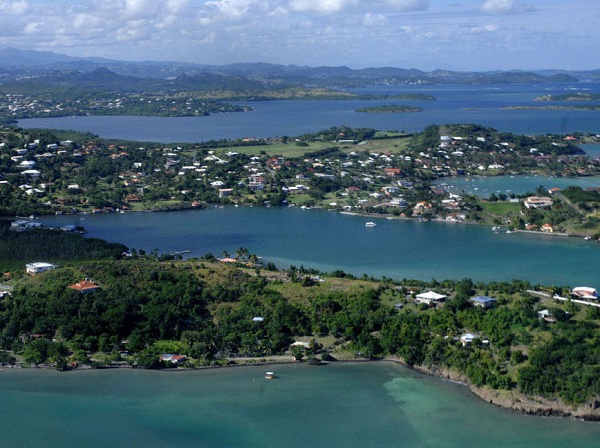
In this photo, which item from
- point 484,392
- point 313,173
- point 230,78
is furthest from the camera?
point 230,78

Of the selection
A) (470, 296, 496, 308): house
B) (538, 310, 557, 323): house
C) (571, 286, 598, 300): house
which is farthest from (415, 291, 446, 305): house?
(571, 286, 598, 300): house

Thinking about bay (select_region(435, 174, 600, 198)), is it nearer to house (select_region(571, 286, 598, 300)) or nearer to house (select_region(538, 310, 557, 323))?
house (select_region(571, 286, 598, 300))

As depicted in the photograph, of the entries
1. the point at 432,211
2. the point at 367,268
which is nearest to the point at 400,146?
the point at 432,211

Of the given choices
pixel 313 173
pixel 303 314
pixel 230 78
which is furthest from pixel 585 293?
pixel 230 78

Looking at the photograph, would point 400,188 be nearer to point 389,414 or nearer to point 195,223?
point 195,223

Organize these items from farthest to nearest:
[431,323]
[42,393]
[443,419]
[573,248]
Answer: [573,248] → [431,323] → [42,393] → [443,419]

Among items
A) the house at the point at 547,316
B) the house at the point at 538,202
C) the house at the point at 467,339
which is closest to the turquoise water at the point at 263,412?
the house at the point at 467,339

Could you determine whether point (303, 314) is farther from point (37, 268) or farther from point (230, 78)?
point (230, 78)
